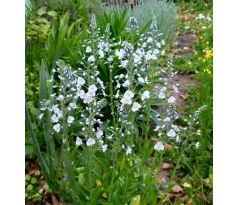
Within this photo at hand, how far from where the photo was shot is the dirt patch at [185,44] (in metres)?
4.45

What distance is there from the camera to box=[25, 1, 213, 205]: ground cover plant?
2.14 m

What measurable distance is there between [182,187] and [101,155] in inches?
20.3

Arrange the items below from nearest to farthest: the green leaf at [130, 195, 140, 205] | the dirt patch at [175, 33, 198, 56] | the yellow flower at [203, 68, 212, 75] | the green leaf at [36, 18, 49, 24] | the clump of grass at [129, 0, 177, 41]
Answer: the green leaf at [130, 195, 140, 205] < the yellow flower at [203, 68, 212, 75] < the green leaf at [36, 18, 49, 24] < the clump of grass at [129, 0, 177, 41] < the dirt patch at [175, 33, 198, 56]

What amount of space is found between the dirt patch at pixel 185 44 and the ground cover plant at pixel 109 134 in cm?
102

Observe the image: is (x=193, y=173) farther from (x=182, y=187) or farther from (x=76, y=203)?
(x=76, y=203)

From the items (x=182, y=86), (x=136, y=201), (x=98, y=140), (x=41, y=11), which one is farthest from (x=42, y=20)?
(x=136, y=201)

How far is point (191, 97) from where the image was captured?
349 centimetres

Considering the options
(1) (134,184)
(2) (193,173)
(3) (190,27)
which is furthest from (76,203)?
(3) (190,27)

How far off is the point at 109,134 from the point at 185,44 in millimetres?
2382

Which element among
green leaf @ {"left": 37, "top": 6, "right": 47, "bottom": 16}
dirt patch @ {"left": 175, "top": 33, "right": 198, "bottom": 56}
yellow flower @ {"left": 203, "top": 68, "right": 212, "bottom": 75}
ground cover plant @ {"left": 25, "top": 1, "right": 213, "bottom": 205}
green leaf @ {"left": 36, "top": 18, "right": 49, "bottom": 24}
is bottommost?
ground cover plant @ {"left": 25, "top": 1, "right": 213, "bottom": 205}

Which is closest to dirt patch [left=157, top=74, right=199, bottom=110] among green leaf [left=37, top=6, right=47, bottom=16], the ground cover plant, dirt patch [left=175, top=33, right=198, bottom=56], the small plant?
the ground cover plant

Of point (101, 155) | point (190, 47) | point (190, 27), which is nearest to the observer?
point (101, 155)

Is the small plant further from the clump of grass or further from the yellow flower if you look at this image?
the clump of grass

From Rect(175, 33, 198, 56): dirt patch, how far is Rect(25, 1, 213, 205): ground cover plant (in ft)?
3.35
